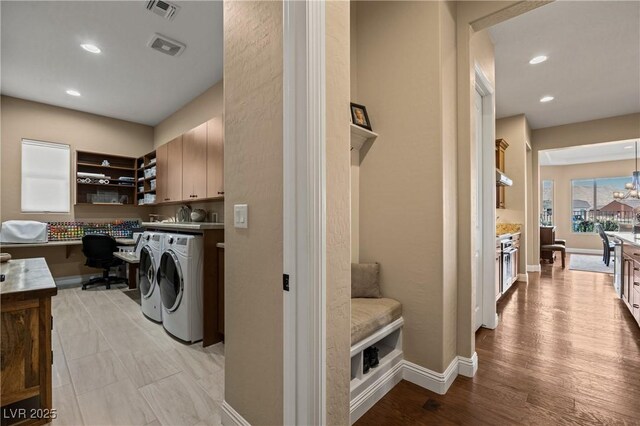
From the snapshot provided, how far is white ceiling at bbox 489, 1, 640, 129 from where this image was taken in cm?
271

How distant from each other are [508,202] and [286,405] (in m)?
5.67

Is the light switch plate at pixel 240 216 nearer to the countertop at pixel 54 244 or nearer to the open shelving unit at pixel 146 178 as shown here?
the countertop at pixel 54 244

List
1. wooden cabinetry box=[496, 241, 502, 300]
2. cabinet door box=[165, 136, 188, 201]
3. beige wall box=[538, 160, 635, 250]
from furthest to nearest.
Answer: beige wall box=[538, 160, 635, 250]
cabinet door box=[165, 136, 188, 201]
wooden cabinetry box=[496, 241, 502, 300]

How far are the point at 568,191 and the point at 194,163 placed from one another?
1107 cm

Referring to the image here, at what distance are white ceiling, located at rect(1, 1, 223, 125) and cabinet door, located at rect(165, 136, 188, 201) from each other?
77cm

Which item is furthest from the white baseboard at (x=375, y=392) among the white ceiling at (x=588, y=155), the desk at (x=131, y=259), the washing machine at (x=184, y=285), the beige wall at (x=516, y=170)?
the white ceiling at (x=588, y=155)

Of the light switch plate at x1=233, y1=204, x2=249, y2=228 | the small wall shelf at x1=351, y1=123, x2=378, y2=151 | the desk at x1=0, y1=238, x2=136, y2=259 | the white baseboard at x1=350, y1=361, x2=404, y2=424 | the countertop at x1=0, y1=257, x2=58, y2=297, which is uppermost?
the small wall shelf at x1=351, y1=123, x2=378, y2=151

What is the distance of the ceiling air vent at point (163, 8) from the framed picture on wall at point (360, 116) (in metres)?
1.86

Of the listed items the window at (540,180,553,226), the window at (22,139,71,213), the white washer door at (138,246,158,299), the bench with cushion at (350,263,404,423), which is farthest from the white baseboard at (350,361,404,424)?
the window at (540,180,553,226)

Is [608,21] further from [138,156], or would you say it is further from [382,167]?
[138,156]

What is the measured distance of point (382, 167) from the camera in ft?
7.11

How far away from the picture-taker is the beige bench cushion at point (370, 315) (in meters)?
1.68

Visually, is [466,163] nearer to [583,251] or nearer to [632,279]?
[632,279]

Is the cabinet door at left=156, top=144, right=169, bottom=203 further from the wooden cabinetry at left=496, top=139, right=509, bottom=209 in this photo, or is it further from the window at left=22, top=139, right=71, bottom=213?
the wooden cabinetry at left=496, top=139, right=509, bottom=209
